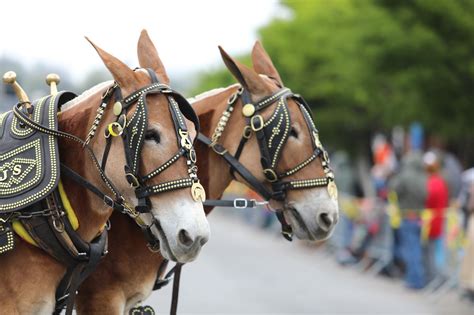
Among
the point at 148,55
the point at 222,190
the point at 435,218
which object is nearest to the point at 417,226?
the point at 435,218

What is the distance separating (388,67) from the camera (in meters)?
15.9

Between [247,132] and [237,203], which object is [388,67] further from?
[237,203]

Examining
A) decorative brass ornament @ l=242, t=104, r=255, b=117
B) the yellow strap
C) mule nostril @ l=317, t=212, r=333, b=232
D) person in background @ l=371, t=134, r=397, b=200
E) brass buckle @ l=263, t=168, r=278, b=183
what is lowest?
person in background @ l=371, t=134, r=397, b=200

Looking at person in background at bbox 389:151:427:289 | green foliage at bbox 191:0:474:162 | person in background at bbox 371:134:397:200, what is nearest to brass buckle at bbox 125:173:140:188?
person in background at bbox 389:151:427:289

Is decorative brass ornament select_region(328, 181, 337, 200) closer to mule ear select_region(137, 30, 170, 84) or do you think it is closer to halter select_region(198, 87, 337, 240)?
halter select_region(198, 87, 337, 240)

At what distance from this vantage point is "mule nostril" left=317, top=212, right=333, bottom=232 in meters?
5.74

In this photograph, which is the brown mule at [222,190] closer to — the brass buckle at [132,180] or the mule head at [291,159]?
the mule head at [291,159]

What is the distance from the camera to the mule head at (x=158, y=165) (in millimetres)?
4180

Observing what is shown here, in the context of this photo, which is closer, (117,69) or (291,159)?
(117,69)

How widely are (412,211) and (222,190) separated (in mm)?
8037

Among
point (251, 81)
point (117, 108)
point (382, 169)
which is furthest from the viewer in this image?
point (382, 169)

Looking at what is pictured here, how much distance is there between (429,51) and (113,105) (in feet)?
36.7

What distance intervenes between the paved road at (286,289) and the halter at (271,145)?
5.23 metres

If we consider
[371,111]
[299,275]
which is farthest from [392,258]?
[371,111]
